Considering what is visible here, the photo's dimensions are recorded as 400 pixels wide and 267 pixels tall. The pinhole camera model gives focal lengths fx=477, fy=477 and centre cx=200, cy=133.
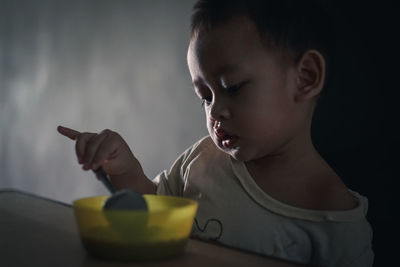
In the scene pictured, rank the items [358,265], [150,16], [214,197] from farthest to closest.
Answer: [150,16]
[214,197]
[358,265]

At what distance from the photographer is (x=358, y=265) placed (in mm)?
771

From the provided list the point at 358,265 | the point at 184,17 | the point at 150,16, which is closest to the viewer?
the point at 358,265

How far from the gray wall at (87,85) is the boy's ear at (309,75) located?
575mm

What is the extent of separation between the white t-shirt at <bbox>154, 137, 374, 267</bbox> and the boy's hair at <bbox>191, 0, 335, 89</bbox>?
0.25 m

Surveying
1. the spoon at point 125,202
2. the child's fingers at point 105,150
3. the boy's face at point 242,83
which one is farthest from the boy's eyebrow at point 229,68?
the spoon at point 125,202

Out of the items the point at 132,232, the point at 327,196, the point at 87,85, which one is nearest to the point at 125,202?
the point at 132,232

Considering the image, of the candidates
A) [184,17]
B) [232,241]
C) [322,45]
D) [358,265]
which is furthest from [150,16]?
[358,265]

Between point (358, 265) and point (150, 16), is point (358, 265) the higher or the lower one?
the lower one

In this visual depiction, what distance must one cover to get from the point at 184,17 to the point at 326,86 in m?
0.73

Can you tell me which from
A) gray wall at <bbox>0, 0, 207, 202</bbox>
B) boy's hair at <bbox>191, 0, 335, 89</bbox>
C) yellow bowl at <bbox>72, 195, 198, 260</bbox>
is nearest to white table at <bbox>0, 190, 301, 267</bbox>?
yellow bowl at <bbox>72, 195, 198, 260</bbox>

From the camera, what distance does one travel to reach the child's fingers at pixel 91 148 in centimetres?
68

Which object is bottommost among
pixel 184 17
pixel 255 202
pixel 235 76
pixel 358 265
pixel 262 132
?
pixel 358 265

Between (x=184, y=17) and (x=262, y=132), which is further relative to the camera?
(x=184, y=17)

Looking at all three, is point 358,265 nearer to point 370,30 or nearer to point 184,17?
point 370,30
